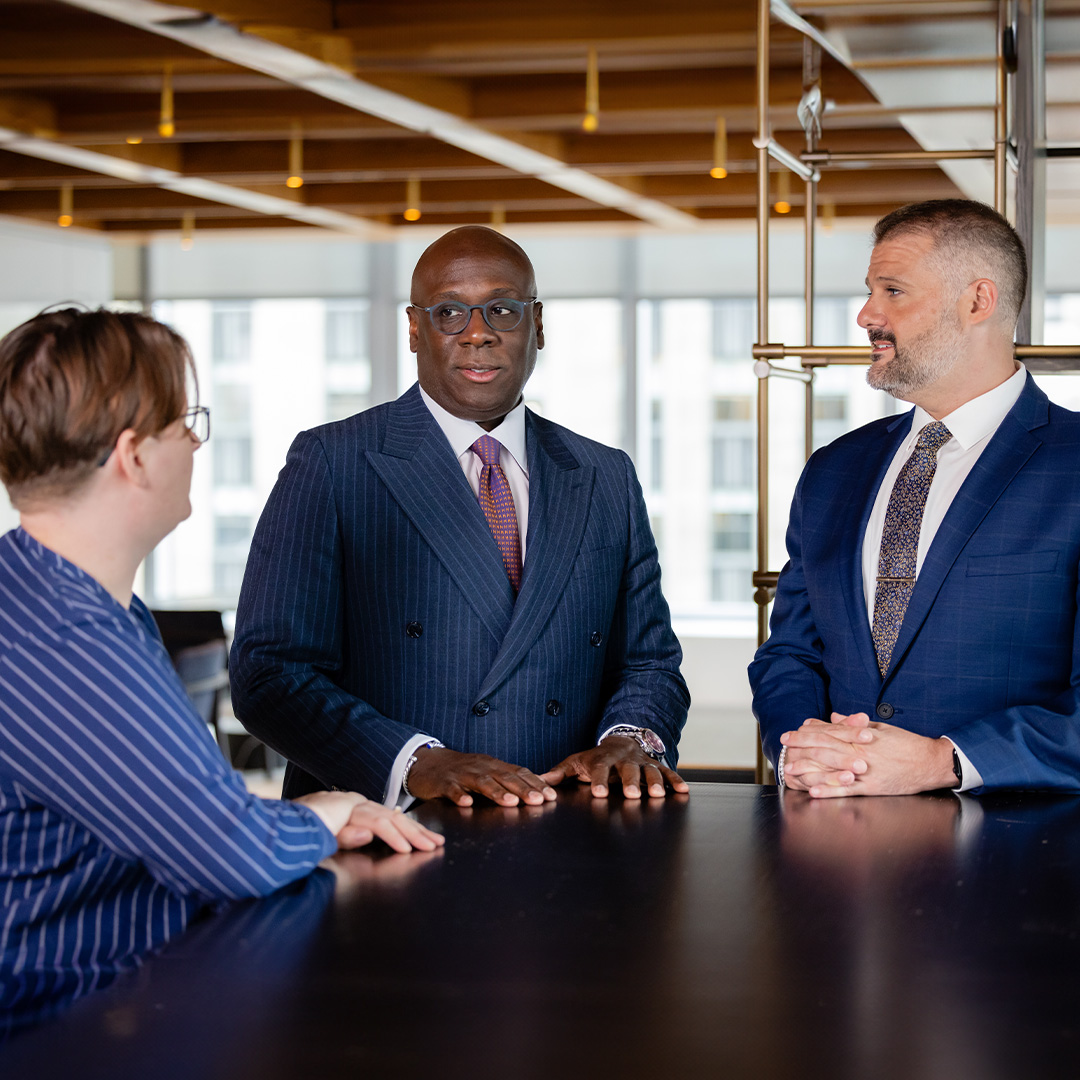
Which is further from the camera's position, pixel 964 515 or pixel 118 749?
pixel 964 515

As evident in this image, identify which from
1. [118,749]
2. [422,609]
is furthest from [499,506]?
[118,749]

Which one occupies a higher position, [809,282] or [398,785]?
[809,282]

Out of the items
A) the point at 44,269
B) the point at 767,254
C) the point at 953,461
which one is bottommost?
the point at 953,461

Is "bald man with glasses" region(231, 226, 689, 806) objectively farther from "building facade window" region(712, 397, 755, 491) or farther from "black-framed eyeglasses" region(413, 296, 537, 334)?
"building facade window" region(712, 397, 755, 491)

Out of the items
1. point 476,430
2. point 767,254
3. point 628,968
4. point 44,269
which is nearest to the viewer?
point 628,968

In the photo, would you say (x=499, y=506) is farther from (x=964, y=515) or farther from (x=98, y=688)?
(x=98, y=688)

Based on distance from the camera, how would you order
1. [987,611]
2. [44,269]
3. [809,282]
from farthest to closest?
1. [44,269]
2. [809,282]
3. [987,611]

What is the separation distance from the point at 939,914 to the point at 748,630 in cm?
1001

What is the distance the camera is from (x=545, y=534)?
7.29 ft

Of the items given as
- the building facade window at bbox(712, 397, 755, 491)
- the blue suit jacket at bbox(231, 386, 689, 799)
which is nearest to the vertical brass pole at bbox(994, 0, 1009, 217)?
the blue suit jacket at bbox(231, 386, 689, 799)

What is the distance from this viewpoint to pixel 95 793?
121cm

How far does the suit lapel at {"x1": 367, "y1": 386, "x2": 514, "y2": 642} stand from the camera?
2.16 meters

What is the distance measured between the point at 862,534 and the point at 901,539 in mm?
69

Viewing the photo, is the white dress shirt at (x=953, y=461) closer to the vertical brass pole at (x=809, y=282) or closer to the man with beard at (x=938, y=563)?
the man with beard at (x=938, y=563)
